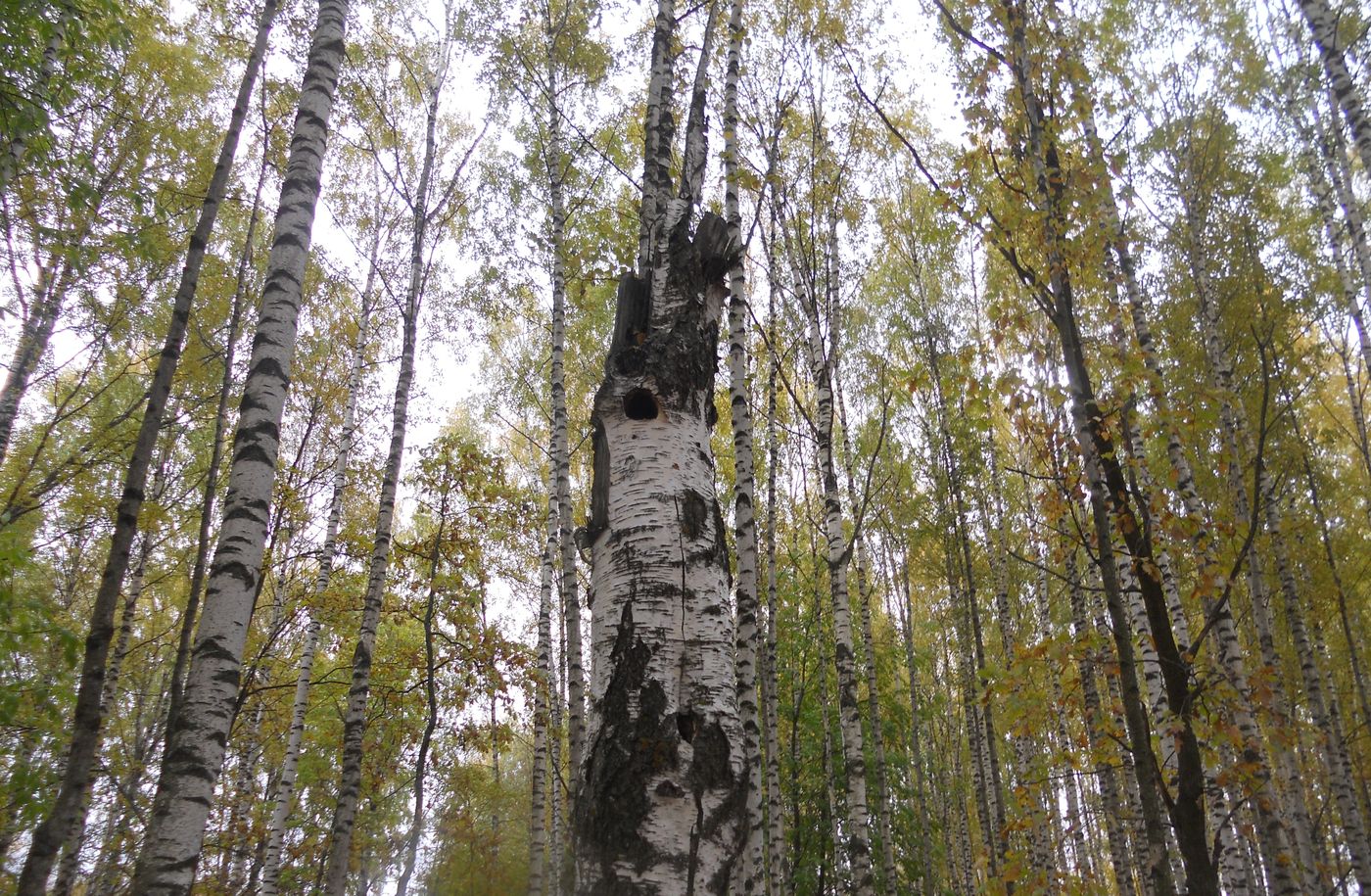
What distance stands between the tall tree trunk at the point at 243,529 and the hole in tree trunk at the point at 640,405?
6.79ft

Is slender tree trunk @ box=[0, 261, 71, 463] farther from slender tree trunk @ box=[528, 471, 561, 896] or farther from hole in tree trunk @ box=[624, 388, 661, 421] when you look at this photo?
hole in tree trunk @ box=[624, 388, 661, 421]

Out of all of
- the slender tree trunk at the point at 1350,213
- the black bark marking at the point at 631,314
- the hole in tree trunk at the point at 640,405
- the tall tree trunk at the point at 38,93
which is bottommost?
the hole in tree trunk at the point at 640,405

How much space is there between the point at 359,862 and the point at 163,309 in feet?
→ 48.5

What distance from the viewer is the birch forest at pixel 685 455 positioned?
2875 millimetres

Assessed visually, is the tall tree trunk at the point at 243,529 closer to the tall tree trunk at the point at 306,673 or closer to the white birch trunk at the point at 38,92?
the white birch trunk at the point at 38,92

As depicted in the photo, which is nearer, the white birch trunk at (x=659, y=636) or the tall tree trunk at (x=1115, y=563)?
the white birch trunk at (x=659, y=636)

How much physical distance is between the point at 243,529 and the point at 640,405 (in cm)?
215

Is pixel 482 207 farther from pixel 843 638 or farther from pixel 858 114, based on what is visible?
pixel 843 638

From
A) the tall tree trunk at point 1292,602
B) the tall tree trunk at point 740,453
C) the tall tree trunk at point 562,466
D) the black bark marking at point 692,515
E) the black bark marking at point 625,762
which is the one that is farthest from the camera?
the tall tree trunk at point 1292,602

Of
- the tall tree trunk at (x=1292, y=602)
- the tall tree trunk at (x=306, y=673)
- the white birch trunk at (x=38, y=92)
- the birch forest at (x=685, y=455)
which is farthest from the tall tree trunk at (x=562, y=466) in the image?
the tall tree trunk at (x=1292, y=602)

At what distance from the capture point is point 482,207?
36.3 ft

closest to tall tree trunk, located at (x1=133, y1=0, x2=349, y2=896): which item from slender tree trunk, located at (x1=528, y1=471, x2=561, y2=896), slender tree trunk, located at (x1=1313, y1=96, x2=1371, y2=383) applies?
slender tree trunk, located at (x1=528, y1=471, x2=561, y2=896)

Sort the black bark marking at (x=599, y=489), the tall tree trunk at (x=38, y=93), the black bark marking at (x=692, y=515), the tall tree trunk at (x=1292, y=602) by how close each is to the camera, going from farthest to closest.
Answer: the tall tree trunk at (x=1292, y=602) → the tall tree trunk at (x=38, y=93) → the black bark marking at (x=599, y=489) → the black bark marking at (x=692, y=515)

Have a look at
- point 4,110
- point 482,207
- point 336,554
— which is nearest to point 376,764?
point 336,554
